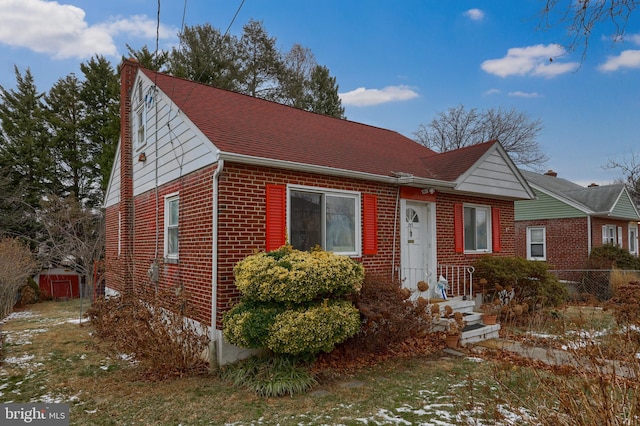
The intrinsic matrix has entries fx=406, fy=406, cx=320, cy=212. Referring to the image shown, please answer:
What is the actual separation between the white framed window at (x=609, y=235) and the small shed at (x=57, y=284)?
25551 millimetres

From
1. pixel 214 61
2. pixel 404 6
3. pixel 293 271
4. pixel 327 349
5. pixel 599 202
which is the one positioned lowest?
pixel 327 349

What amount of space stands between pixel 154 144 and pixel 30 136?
60.6 feet

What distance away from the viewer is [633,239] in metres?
22.5

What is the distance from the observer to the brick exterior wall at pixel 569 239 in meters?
18.1

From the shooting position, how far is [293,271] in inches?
231

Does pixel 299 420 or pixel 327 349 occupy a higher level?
pixel 327 349

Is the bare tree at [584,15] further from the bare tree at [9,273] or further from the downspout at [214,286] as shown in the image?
the bare tree at [9,273]

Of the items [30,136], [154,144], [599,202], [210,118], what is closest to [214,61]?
[30,136]

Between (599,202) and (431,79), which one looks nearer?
(431,79)

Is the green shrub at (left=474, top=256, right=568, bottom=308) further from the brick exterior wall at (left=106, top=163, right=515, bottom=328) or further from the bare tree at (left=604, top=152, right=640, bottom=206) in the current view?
the bare tree at (left=604, top=152, right=640, bottom=206)

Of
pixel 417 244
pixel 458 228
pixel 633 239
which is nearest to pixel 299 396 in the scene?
pixel 417 244

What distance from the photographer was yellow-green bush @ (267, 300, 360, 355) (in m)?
5.63

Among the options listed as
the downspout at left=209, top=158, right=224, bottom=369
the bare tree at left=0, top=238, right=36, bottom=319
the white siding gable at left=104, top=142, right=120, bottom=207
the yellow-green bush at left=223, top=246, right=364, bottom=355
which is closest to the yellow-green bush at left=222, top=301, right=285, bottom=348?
the yellow-green bush at left=223, top=246, right=364, bottom=355

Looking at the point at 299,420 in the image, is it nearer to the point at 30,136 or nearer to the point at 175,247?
the point at 175,247
